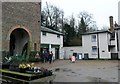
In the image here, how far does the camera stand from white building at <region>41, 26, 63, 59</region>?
107 feet

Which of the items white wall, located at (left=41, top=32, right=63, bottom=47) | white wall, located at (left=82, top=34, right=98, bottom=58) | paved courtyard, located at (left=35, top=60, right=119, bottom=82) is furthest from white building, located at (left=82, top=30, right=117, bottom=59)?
paved courtyard, located at (left=35, top=60, right=119, bottom=82)

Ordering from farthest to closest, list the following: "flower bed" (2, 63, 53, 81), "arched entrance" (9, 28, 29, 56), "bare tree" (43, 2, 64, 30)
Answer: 1. "bare tree" (43, 2, 64, 30)
2. "arched entrance" (9, 28, 29, 56)
3. "flower bed" (2, 63, 53, 81)

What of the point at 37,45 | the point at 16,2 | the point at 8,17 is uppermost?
the point at 16,2

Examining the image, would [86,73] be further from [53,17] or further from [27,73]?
[53,17]

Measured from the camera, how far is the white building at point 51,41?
3247 centimetres

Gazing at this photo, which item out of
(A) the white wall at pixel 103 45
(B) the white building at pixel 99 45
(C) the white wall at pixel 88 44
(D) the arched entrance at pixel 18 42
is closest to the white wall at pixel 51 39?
(D) the arched entrance at pixel 18 42

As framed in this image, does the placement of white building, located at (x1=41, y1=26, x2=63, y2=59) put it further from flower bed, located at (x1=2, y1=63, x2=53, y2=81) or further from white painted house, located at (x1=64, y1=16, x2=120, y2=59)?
flower bed, located at (x1=2, y1=63, x2=53, y2=81)

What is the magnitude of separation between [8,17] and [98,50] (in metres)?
21.2

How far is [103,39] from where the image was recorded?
1481 inches

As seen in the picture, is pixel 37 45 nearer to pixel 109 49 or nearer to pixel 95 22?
pixel 109 49

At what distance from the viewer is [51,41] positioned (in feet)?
114

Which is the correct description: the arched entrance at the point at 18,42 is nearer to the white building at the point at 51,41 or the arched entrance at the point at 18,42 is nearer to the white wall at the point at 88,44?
the white building at the point at 51,41

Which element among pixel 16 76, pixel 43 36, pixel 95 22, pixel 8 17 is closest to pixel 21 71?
pixel 16 76

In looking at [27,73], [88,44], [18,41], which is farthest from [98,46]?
[27,73]
